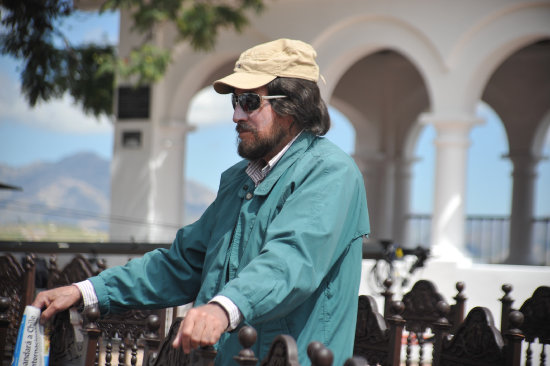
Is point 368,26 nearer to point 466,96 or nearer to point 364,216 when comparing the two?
point 466,96

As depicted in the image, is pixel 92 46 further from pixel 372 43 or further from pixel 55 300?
pixel 55 300

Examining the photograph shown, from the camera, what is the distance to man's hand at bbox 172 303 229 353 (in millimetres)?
2053

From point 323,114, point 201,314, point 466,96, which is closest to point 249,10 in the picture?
point 466,96

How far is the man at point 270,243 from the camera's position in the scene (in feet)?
7.29

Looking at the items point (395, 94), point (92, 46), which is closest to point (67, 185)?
point (395, 94)

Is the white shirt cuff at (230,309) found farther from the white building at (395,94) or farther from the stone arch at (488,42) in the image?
the stone arch at (488,42)

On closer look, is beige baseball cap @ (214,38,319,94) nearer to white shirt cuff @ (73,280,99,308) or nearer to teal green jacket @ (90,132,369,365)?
teal green jacket @ (90,132,369,365)

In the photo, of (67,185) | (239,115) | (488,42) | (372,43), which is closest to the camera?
(239,115)

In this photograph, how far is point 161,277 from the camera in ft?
9.31

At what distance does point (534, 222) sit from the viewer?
1706 cm

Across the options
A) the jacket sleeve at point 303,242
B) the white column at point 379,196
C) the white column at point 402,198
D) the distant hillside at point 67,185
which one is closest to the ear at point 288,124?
the jacket sleeve at point 303,242

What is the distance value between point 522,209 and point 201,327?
53.4 ft

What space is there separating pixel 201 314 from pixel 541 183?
22.7 meters

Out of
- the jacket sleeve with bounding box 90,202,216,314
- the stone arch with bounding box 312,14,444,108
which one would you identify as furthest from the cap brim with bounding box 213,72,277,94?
the stone arch with bounding box 312,14,444,108
